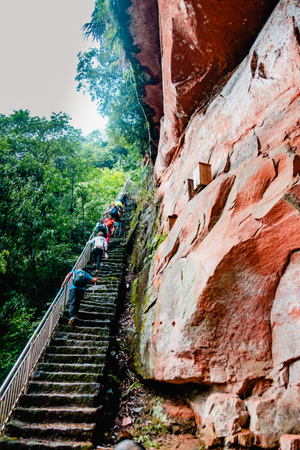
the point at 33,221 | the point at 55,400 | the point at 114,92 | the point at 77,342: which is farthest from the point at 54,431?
the point at 114,92

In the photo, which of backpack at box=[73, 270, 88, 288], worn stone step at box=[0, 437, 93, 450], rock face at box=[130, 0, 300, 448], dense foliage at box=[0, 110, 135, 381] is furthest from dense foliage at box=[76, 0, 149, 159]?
worn stone step at box=[0, 437, 93, 450]

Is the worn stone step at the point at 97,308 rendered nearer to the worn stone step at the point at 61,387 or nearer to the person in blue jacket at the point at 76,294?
the person in blue jacket at the point at 76,294

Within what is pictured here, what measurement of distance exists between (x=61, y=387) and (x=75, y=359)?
66 cm

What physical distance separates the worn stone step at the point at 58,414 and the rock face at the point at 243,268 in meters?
1.20

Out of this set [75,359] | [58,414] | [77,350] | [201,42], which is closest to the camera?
[58,414]

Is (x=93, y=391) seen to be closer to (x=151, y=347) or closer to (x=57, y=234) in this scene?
(x=151, y=347)

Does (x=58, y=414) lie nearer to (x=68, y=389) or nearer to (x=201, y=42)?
(x=68, y=389)

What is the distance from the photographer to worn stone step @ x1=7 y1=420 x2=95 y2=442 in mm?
3861

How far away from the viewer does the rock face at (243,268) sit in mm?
3172

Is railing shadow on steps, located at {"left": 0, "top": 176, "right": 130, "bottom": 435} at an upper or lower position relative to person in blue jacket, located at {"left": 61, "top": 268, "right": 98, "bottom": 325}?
lower

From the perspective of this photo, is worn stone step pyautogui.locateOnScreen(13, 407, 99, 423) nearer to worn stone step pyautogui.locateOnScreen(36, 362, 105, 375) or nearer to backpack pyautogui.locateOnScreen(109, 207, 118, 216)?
worn stone step pyautogui.locateOnScreen(36, 362, 105, 375)

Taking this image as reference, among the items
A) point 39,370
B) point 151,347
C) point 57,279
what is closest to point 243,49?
point 151,347

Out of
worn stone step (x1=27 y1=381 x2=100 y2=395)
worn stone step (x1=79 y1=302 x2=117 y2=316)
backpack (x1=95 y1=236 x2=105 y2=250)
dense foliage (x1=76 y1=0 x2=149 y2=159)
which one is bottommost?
worn stone step (x1=27 y1=381 x2=100 y2=395)

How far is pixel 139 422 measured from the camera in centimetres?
432
